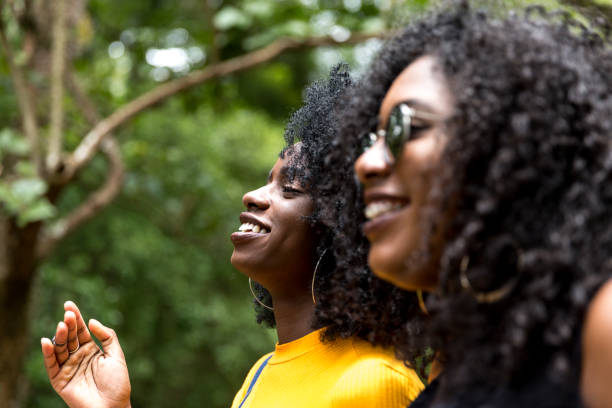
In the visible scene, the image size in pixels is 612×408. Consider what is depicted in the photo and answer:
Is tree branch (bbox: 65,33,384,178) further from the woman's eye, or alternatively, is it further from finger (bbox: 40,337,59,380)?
the woman's eye

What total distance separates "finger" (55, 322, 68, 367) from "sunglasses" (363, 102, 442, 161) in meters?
1.38

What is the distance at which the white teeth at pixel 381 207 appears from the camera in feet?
5.14

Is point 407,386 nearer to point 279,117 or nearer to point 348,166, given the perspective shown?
point 348,166

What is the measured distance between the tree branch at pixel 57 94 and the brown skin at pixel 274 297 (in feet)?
9.15

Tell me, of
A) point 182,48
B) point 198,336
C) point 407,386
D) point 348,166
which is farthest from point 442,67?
point 198,336

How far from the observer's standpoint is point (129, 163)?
9023 millimetres

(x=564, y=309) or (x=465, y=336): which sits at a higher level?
(x=564, y=309)

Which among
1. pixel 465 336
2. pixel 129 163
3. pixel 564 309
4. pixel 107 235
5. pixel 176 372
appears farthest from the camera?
pixel 176 372

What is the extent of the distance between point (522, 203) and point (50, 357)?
176cm

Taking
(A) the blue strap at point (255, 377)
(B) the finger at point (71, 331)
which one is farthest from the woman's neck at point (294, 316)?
(B) the finger at point (71, 331)

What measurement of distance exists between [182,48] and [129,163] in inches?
103

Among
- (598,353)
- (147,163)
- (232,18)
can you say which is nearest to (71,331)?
(598,353)

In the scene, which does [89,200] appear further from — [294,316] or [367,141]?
[367,141]

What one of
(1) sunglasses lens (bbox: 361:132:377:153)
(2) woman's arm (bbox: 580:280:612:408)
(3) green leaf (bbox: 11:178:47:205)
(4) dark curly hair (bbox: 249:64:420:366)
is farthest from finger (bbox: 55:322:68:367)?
(3) green leaf (bbox: 11:178:47:205)
